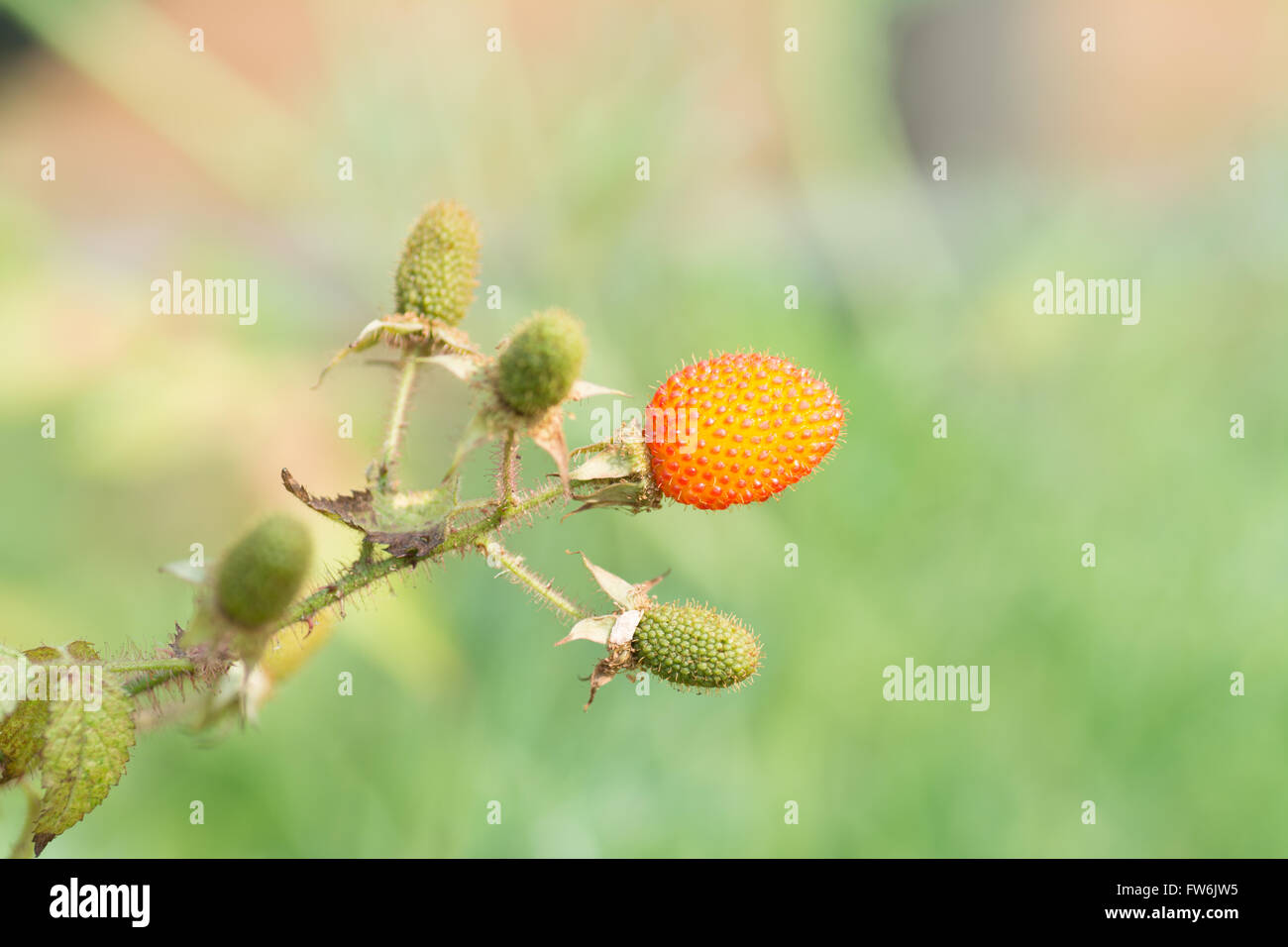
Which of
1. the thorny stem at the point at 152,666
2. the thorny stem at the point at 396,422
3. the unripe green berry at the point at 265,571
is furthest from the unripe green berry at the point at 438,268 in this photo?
the thorny stem at the point at 152,666

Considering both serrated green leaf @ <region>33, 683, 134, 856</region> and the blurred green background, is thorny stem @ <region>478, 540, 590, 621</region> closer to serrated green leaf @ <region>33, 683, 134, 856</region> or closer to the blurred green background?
serrated green leaf @ <region>33, 683, 134, 856</region>

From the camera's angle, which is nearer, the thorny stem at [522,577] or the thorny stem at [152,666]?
the thorny stem at [152,666]

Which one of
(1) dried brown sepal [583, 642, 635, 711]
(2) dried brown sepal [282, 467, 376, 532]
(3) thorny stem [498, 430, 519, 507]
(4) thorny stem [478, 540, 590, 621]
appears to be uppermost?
(3) thorny stem [498, 430, 519, 507]

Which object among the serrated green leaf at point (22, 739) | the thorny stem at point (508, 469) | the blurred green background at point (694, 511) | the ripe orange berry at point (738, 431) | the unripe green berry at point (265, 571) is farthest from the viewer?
the blurred green background at point (694, 511)

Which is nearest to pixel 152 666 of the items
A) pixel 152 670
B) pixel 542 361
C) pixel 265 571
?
pixel 152 670

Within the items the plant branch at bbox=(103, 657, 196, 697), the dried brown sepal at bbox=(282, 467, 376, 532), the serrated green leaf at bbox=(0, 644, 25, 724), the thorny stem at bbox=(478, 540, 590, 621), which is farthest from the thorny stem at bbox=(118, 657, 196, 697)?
the thorny stem at bbox=(478, 540, 590, 621)

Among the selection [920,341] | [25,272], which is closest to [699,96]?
[920,341]

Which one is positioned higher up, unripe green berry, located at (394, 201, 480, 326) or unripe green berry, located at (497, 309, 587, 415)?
unripe green berry, located at (394, 201, 480, 326)

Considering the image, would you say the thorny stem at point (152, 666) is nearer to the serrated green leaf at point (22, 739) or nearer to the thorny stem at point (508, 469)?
the serrated green leaf at point (22, 739)
